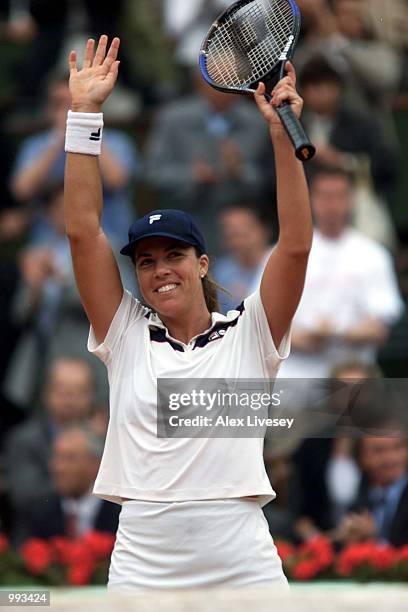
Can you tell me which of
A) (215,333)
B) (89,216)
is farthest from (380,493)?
(89,216)

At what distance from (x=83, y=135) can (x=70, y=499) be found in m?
3.32

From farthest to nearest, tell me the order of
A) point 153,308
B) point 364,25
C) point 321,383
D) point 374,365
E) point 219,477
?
point 364,25, point 374,365, point 321,383, point 153,308, point 219,477

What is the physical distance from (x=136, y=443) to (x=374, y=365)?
344cm

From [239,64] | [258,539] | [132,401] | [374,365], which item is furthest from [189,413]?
[374,365]

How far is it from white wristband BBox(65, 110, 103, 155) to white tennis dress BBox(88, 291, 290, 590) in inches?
24.5

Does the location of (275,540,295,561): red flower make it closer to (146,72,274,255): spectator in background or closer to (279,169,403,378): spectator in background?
(279,169,403,378): spectator in background

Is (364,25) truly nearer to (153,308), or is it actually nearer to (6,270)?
Answer: (6,270)

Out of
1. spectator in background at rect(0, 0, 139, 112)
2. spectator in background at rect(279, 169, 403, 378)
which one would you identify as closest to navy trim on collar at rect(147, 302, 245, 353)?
spectator in background at rect(279, 169, 403, 378)

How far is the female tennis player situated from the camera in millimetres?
3477

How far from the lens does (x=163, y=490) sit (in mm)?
3484

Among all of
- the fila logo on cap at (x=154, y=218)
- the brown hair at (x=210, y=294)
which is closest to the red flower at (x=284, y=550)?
the brown hair at (x=210, y=294)

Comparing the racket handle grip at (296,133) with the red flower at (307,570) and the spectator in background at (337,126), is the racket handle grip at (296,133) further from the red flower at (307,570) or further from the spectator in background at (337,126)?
the spectator in background at (337,126)

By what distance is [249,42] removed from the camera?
396 cm

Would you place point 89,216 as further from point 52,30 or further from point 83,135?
point 52,30
